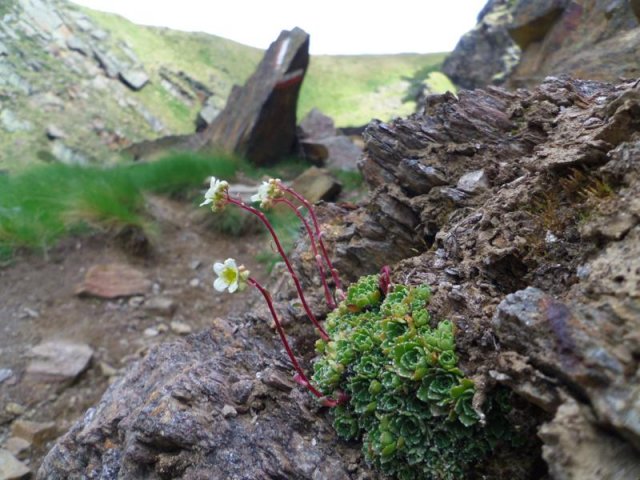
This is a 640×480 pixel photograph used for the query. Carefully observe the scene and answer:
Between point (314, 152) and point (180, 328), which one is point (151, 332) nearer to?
point (180, 328)

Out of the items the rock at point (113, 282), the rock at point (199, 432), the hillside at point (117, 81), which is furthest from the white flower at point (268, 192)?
the hillside at point (117, 81)

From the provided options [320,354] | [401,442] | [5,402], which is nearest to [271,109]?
[5,402]

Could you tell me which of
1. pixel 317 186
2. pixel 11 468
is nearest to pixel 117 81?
pixel 317 186

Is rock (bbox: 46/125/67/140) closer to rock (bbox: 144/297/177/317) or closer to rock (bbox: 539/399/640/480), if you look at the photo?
rock (bbox: 144/297/177/317)

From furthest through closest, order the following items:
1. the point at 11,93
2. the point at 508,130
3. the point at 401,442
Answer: the point at 11,93, the point at 508,130, the point at 401,442

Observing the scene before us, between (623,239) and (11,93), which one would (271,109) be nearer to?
(11,93)

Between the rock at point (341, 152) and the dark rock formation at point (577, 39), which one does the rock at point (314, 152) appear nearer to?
the rock at point (341, 152)
